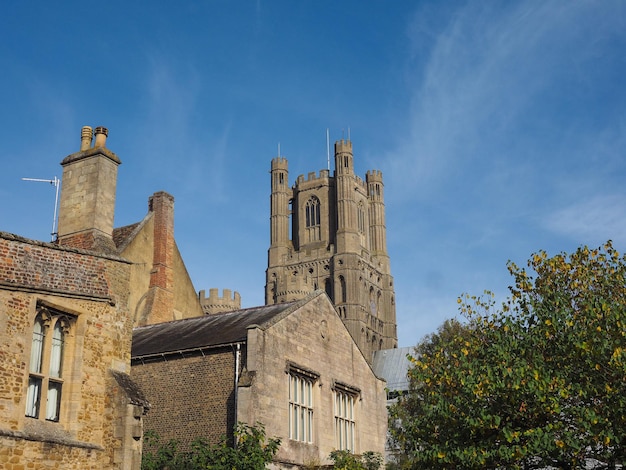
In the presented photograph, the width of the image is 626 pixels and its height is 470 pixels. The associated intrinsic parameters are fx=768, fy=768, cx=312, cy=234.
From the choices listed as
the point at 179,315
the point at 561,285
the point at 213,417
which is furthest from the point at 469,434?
the point at 179,315

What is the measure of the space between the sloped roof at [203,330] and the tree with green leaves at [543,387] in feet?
22.6

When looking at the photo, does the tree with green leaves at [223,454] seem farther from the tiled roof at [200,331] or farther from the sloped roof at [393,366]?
the sloped roof at [393,366]

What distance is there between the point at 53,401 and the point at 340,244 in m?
97.8

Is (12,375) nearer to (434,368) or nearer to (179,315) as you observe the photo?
(434,368)

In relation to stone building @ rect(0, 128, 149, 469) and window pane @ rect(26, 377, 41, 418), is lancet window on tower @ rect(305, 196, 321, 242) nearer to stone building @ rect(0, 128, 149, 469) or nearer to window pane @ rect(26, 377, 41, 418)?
stone building @ rect(0, 128, 149, 469)

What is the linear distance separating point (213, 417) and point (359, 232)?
9455cm

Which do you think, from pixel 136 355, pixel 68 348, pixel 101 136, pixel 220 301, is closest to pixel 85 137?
pixel 101 136

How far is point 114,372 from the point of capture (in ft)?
51.7

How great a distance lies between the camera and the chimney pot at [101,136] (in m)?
18.7

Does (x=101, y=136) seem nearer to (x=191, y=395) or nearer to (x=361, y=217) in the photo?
(x=191, y=395)

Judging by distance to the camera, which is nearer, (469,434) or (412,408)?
(469,434)

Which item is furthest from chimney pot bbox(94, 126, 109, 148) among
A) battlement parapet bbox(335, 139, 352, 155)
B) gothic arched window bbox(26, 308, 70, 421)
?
battlement parapet bbox(335, 139, 352, 155)

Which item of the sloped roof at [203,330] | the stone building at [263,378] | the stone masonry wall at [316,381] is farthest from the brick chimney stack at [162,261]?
the stone masonry wall at [316,381]

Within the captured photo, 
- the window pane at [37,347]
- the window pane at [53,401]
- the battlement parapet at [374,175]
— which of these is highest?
the battlement parapet at [374,175]
